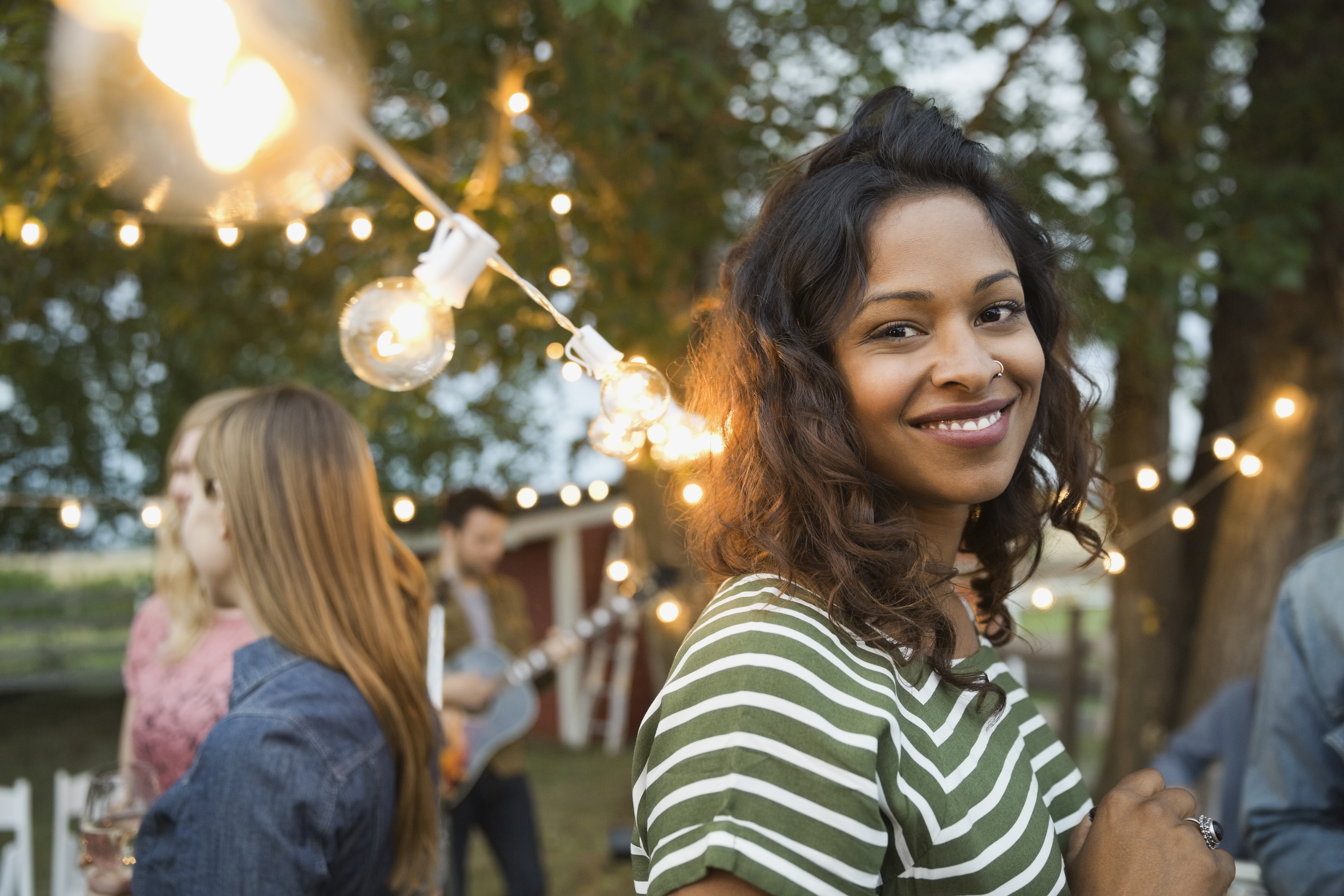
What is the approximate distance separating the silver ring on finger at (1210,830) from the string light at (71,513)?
362 cm

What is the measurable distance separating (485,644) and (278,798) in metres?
3.43

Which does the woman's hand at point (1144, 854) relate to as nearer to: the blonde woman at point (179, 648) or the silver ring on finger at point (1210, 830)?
the silver ring on finger at point (1210, 830)

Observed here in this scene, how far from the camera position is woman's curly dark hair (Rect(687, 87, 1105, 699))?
A: 114cm

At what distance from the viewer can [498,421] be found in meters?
6.27

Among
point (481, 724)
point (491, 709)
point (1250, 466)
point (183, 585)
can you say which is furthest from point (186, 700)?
point (1250, 466)

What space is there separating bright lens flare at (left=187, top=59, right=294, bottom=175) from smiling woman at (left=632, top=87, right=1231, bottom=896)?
3.56 feet

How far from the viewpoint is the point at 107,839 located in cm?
173

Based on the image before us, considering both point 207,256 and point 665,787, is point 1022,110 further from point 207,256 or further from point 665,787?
point 665,787

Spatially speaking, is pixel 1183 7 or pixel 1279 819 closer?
pixel 1279 819

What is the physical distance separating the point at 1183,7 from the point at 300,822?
4047 millimetres

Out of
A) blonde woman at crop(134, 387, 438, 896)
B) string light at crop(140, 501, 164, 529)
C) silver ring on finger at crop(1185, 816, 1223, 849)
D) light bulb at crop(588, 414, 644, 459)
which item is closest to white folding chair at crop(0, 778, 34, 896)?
string light at crop(140, 501, 164, 529)

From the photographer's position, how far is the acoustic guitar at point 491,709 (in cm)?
419

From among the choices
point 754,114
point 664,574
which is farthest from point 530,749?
point 754,114

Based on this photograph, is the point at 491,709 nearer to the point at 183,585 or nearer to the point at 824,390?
the point at 183,585
